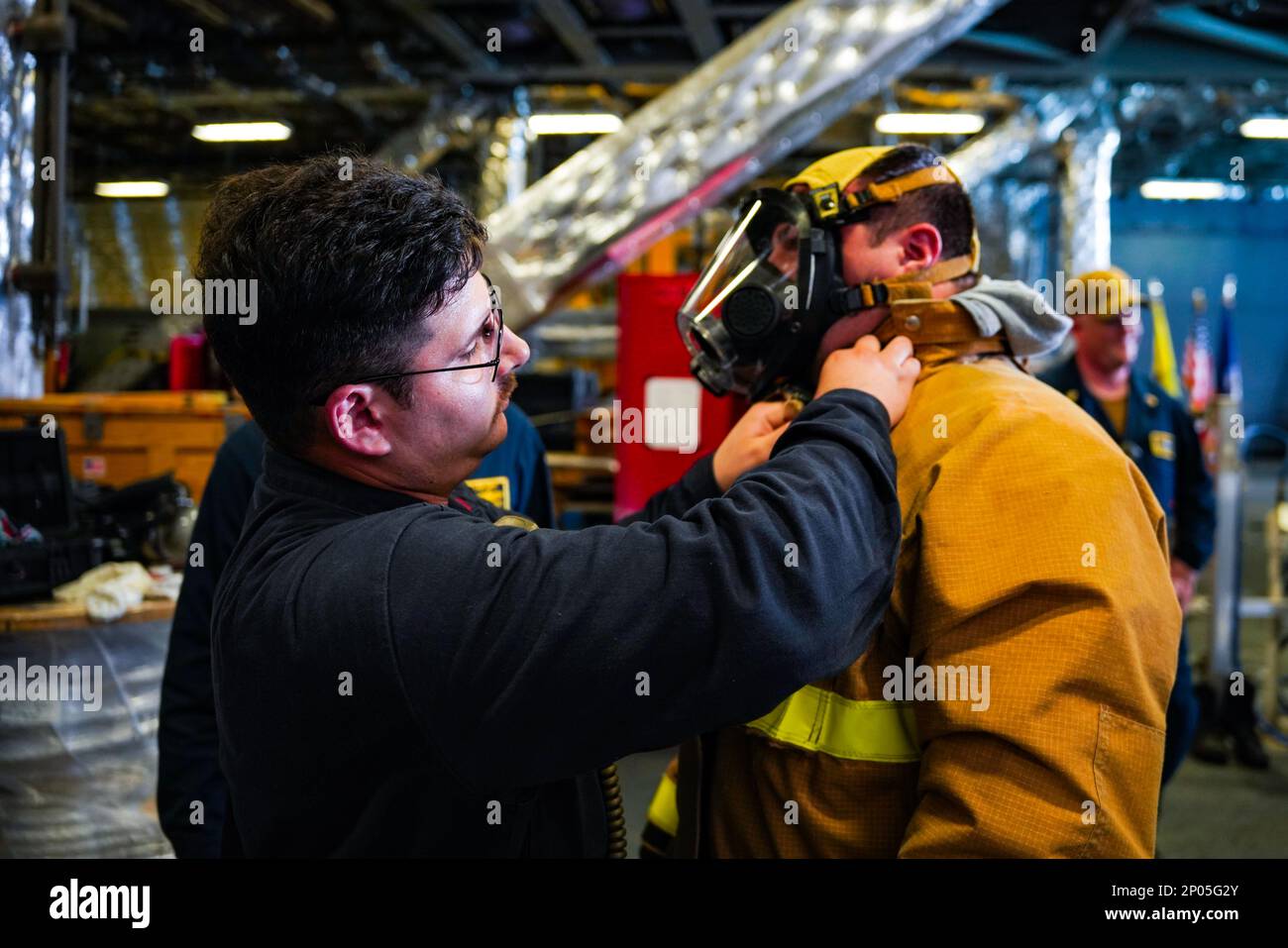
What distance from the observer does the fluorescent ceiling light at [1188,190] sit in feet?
59.2

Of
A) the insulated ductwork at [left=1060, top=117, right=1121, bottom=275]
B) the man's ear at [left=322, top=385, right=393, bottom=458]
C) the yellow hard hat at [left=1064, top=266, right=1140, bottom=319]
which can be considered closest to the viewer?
the man's ear at [left=322, top=385, right=393, bottom=458]

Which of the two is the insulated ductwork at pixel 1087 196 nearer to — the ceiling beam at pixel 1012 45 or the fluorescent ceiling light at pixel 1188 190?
the ceiling beam at pixel 1012 45

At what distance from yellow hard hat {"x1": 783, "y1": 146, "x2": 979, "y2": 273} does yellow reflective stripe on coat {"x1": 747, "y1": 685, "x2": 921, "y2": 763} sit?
0.70 meters

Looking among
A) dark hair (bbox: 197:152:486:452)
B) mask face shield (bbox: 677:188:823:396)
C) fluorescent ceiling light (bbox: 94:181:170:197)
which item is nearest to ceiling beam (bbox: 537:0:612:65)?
mask face shield (bbox: 677:188:823:396)

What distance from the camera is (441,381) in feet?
3.69

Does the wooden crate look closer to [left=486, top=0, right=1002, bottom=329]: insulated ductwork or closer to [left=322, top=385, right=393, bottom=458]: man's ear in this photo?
[left=486, top=0, right=1002, bottom=329]: insulated ductwork

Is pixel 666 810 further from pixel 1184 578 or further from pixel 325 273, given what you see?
pixel 1184 578

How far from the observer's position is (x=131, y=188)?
15.9 meters

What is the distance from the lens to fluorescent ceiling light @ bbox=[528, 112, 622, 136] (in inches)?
430

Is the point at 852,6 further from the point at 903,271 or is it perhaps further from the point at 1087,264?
the point at 1087,264

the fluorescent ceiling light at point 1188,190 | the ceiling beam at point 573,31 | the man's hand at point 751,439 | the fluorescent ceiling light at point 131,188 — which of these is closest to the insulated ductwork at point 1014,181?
the fluorescent ceiling light at point 1188,190

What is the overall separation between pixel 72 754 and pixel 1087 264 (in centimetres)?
972

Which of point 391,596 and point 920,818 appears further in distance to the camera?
point 920,818
